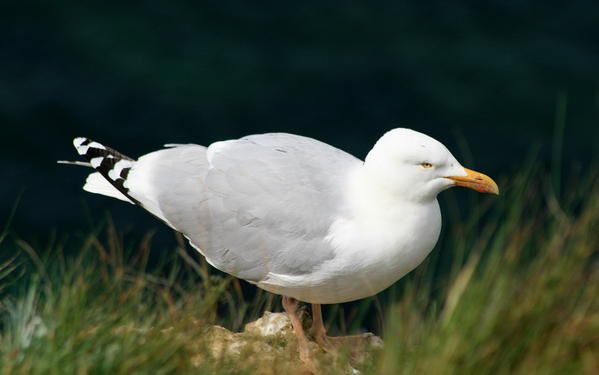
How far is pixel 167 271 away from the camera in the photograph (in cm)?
895

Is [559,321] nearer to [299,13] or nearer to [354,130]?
[354,130]

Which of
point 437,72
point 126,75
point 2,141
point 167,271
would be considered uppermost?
point 437,72

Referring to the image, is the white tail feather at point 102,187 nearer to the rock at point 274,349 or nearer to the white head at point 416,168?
the rock at point 274,349

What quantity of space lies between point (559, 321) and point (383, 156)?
4.16 feet

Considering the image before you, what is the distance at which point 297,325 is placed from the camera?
16.3 ft

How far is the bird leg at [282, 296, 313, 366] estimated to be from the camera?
478cm

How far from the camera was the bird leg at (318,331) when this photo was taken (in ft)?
16.8

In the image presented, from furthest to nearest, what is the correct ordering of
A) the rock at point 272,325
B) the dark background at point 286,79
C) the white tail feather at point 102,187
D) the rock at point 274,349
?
the dark background at point 286,79 → the white tail feather at point 102,187 → the rock at point 272,325 → the rock at point 274,349

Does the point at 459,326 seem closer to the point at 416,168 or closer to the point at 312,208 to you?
the point at 416,168

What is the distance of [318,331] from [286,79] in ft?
16.9

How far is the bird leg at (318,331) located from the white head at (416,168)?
92 centimetres

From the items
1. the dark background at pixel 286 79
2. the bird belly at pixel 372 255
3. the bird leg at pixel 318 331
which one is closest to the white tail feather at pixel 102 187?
the bird leg at pixel 318 331

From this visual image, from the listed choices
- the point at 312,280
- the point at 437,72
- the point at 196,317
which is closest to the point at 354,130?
the point at 437,72

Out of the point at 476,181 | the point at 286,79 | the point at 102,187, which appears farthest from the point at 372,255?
the point at 286,79
